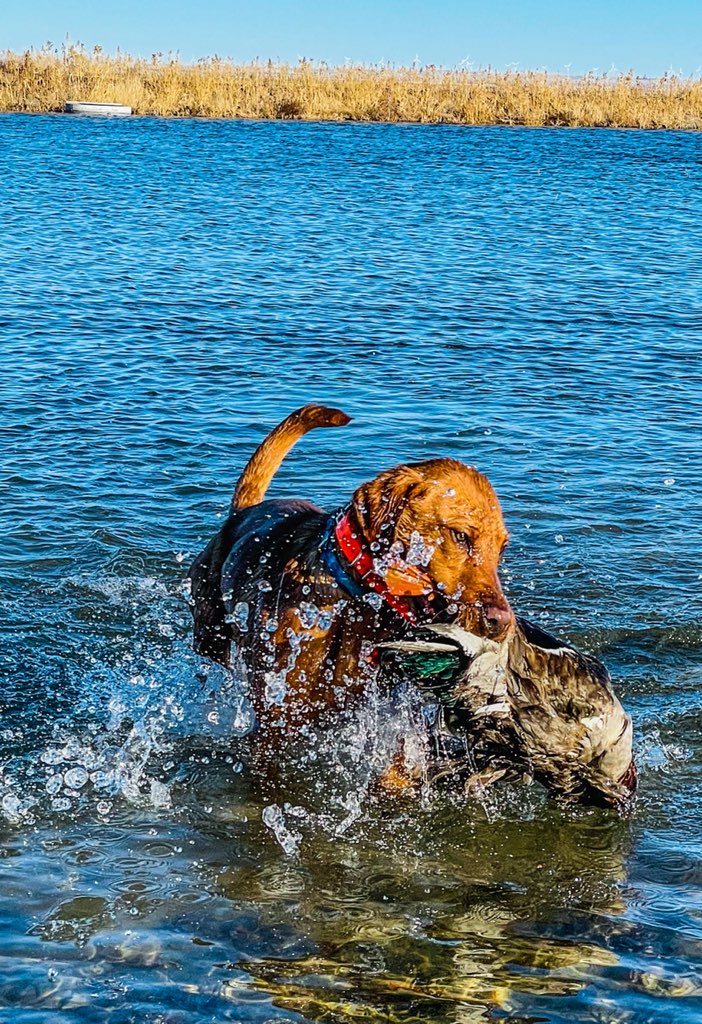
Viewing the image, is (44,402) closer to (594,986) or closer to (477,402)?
(477,402)

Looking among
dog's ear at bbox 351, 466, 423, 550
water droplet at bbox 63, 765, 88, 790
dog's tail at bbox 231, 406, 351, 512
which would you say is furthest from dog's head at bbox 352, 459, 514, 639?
water droplet at bbox 63, 765, 88, 790

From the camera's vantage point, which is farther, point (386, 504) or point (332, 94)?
point (332, 94)

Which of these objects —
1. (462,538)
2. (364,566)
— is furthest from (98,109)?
(462,538)

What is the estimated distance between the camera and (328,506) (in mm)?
7910

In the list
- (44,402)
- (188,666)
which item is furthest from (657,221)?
(188,666)

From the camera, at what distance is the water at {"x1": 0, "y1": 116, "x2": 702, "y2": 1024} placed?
3.78 m

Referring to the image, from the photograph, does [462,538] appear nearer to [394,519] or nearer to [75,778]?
[394,519]

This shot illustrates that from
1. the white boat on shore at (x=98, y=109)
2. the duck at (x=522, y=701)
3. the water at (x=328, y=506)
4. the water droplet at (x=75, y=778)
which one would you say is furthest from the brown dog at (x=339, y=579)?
the white boat on shore at (x=98, y=109)

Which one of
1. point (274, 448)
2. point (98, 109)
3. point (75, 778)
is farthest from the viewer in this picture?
point (98, 109)

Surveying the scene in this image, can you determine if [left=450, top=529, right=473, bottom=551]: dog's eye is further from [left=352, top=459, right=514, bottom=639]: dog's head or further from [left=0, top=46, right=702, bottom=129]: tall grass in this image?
[left=0, top=46, right=702, bottom=129]: tall grass

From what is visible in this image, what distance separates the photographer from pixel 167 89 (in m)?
39.7

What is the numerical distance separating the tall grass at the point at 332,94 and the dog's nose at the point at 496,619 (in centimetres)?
3735

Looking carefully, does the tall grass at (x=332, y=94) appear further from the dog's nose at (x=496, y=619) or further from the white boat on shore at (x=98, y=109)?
the dog's nose at (x=496, y=619)

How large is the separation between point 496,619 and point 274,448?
171 centimetres
